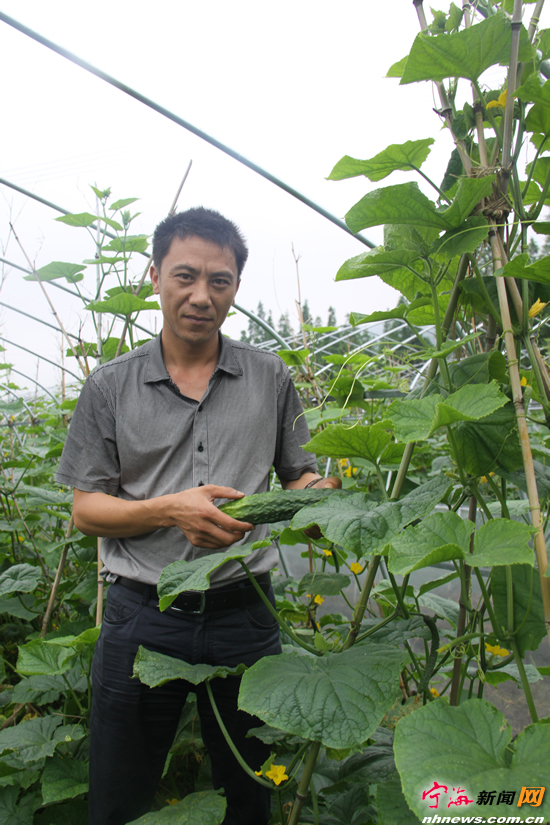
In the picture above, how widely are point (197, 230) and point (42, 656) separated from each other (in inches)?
A: 52.1

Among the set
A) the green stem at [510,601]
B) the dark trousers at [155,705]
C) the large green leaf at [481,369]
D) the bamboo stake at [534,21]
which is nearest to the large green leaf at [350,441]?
the large green leaf at [481,369]

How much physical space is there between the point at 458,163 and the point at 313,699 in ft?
3.08

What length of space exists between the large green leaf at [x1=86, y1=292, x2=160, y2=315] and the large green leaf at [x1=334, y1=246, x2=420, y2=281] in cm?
103

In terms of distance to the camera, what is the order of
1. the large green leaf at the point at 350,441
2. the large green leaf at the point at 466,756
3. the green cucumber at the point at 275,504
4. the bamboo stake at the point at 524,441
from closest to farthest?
the large green leaf at the point at 466,756 → the bamboo stake at the point at 524,441 → the large green leaf at the point at 350,441 → the green cucumber at the point at 275,504

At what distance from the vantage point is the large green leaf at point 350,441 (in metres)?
0.86

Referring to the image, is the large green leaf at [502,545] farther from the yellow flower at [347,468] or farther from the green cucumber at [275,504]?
the yellow flower at [347,468]

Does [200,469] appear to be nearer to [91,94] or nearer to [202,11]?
[202,11]

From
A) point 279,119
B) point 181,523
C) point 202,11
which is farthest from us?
point 279,119

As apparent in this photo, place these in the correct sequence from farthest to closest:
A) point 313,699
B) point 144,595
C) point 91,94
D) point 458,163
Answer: point 91,94 < point 144,595 < point 458,163 < point 313,699

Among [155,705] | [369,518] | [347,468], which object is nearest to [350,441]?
[369,518]

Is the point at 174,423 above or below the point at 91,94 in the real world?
below

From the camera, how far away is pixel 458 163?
96 cm

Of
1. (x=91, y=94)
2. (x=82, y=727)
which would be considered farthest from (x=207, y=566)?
Result: (x=91, y=94)

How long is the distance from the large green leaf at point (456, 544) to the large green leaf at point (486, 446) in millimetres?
166
